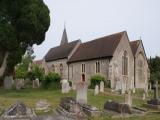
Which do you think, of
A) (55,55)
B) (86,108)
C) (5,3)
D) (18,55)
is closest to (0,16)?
(5,3)

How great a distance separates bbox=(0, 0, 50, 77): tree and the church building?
32.9 feet

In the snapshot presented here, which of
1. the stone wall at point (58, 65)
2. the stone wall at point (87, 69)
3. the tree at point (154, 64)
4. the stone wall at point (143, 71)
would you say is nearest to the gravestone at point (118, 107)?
the stone wall at point (87, 69)

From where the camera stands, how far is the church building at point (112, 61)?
45031mm

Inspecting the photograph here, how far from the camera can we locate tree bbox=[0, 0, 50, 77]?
3497cm

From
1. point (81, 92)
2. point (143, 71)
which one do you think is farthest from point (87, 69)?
point (81, 92)

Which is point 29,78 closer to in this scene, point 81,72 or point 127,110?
point 81,72

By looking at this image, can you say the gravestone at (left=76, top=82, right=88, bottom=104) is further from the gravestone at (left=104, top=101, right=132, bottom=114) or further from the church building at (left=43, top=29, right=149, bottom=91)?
the church building at (left=43, top=29, right=149, bottom=91)

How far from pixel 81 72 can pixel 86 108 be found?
3508 centimetres

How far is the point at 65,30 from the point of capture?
79.2 meters

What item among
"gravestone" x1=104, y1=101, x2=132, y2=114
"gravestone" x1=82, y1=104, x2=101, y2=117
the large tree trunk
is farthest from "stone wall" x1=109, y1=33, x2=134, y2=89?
"gravestone" x1=82, y1=104, x2=101, y2=117

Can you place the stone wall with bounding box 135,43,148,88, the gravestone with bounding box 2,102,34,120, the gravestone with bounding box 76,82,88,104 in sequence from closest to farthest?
the gravestone with bounding box 2,102,34,120 → the gravestone with bounding box 76,82,88,104 → the stone wall with bounding box 135,43,148,88

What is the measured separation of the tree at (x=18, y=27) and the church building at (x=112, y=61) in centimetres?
1003

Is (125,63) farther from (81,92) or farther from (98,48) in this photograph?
(81,92)

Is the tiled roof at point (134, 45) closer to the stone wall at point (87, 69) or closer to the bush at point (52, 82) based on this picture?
the stone wall at point (87, 69)
